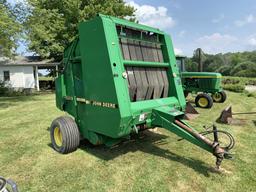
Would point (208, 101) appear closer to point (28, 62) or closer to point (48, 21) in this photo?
point (48, 21)

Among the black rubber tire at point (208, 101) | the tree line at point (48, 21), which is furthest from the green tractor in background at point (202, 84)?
the tree line at point (48, 21)

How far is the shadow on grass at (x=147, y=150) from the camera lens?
154 inches

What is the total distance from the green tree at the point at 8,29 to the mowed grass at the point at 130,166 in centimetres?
725

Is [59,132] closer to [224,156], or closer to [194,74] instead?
[224,156]

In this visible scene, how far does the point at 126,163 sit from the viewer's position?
4.05 metres

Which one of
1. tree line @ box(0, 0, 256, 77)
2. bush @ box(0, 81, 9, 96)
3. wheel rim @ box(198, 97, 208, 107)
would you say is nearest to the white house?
bush @ box(0, 81, 9, 96)

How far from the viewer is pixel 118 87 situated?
3.57 metres

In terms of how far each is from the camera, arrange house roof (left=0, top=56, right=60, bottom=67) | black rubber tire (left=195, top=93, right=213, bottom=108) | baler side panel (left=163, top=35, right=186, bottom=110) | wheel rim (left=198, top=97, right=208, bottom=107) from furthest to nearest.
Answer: house roof (left=0, top=56, right=60, bottom=67)
wheel rim (left=198, top=97, right=208, bottom=107)
black rubber tire (left=195, top=93, right=213, bottom=108)
baler side panel (left=163, top=35, right=186, bottom=110)

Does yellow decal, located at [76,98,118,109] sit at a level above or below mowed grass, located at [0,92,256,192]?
above

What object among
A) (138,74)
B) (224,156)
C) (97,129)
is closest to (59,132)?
(97,129)

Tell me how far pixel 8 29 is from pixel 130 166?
1012 centimetres

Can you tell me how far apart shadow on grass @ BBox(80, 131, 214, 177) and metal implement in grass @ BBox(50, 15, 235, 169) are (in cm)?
31

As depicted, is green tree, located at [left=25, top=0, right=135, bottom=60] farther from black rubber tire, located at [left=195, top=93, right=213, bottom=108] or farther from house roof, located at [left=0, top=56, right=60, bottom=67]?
black rubber tire, located at [left=195, top=93, right=213, bottom=108]

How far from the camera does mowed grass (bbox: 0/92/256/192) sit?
334 cm
